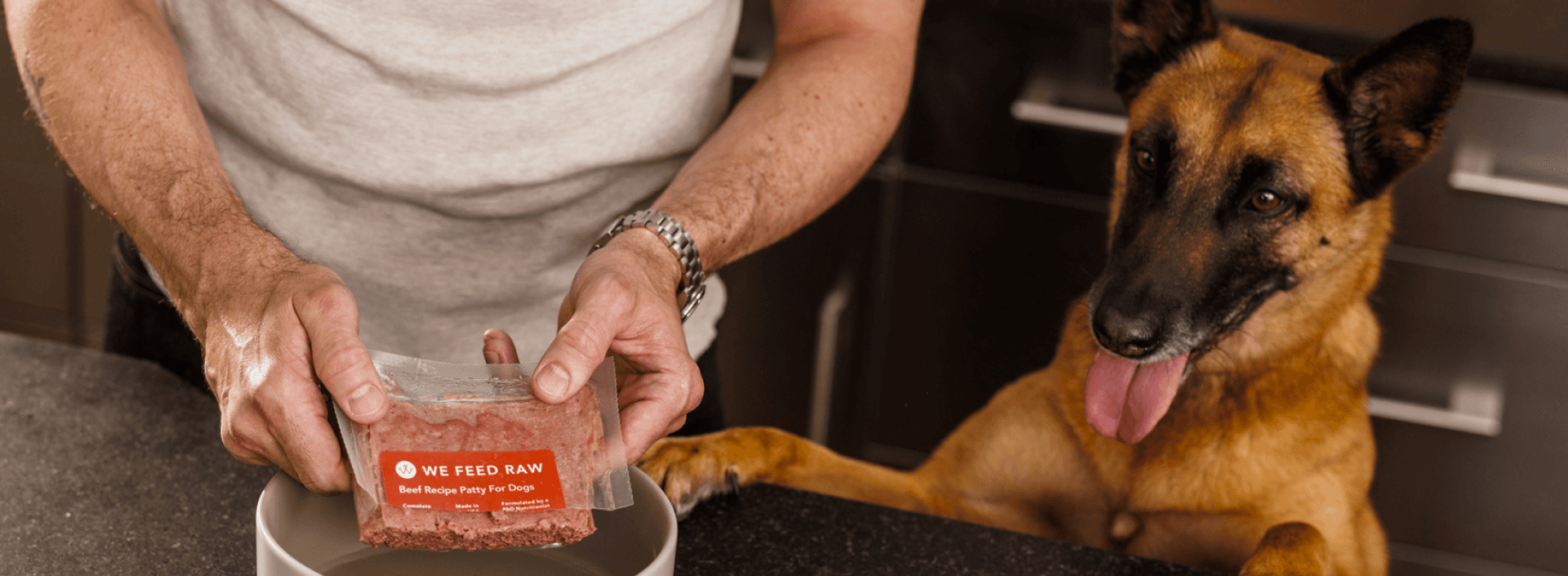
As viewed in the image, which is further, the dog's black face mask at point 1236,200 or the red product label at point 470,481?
the dog's black face mask at point 1236,200

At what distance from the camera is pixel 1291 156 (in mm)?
1133

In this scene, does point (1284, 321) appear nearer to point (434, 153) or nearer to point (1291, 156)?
point (1291, 156)

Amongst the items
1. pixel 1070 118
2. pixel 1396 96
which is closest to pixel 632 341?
pixel 1396 96

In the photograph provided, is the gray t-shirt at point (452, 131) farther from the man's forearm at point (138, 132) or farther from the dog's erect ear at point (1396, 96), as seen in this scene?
the dog's erect ear at point (1396, 96)

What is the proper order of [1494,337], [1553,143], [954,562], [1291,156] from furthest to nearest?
1. [1494,337]
2. [1553,143]
3. [1291,156]
4. [954,562]

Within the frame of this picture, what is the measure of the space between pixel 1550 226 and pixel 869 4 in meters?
1.31

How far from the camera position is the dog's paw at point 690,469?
0.71 meters

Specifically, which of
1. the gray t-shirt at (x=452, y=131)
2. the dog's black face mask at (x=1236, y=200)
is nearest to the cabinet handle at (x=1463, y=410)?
the dog's black face mask at (x=1236, y=200)

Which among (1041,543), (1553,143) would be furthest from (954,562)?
(1553,143)

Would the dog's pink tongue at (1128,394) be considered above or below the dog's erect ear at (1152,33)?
below

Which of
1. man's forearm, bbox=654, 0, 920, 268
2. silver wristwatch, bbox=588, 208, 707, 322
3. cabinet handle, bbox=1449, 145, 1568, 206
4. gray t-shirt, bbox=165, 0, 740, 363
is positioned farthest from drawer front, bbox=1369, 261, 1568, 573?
silver wristwatch, bbox=588, 208, 707, 322

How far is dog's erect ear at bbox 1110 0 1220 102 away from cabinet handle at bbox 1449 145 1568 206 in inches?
27.3

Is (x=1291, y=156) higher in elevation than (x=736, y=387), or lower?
higher

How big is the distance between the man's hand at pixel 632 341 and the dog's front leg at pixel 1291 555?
530mm
